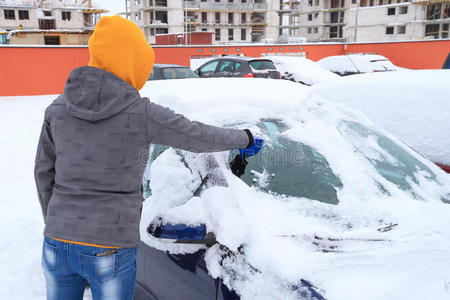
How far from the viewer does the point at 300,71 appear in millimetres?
11523

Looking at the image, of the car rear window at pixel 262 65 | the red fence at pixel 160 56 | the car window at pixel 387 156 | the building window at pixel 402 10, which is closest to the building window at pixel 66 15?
the building window at pixel 402 10

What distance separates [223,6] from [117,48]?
62.3 meters

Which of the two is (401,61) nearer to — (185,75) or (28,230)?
(185,75)

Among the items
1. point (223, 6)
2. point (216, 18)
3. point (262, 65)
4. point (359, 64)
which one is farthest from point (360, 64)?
point (216, 18)

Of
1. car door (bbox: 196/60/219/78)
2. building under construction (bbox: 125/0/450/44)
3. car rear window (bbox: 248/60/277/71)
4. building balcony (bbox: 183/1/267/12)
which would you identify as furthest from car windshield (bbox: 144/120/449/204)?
building balcony (bbox: 183/1/267/12)

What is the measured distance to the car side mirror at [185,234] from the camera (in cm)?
163

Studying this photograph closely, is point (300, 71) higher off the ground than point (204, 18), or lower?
lower

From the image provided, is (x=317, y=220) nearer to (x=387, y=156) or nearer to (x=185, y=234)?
(x=185, y=234)

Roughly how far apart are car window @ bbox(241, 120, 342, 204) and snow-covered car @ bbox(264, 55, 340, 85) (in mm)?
9304

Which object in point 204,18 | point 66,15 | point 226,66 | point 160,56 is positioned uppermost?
point 66,15

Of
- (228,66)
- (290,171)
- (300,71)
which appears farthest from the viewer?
(300,71)

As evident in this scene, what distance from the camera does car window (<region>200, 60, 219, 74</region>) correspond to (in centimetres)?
1163

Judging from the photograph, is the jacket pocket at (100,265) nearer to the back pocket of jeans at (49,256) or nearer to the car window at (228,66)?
the back pocket of jeans at (49,256)

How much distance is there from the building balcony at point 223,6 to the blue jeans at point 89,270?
199ft
